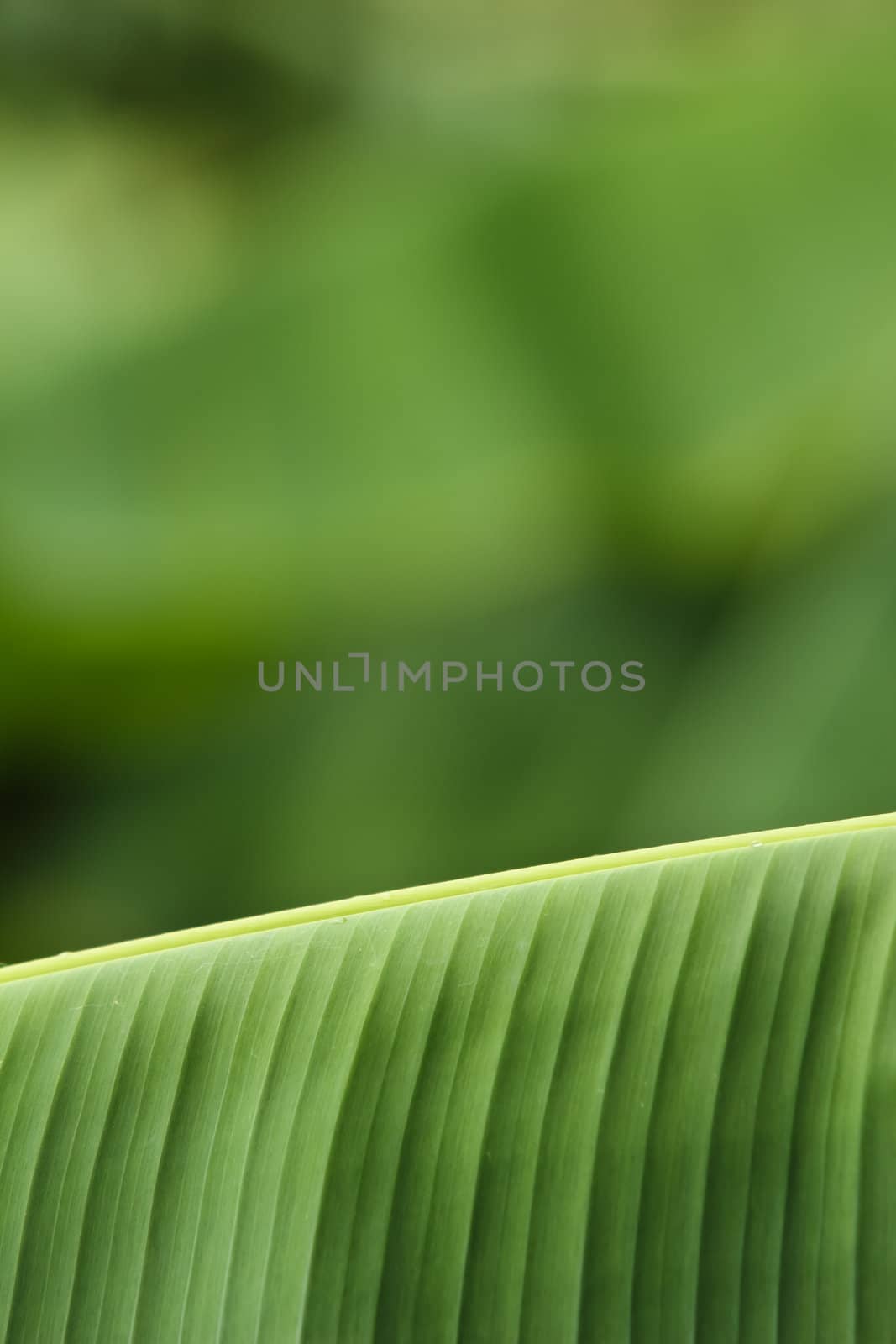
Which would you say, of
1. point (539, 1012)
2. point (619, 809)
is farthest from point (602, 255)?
point (539, 1012)

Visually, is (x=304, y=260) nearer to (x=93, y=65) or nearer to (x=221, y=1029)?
(x=93, y=65)
